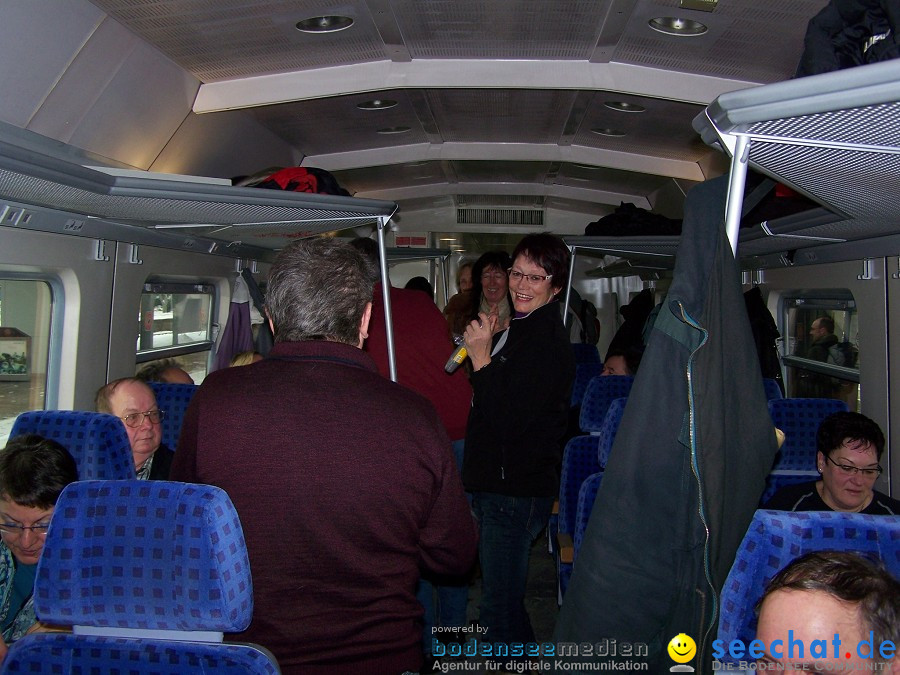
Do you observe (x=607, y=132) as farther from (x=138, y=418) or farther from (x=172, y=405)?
(x=138, y=418)

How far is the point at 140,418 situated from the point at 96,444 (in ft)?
2.17

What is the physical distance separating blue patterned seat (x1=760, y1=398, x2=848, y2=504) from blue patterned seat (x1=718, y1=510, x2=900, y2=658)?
2611mm

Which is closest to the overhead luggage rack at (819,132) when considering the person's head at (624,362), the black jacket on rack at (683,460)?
the black jacket on rack at (683,460)

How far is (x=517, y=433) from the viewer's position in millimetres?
2957

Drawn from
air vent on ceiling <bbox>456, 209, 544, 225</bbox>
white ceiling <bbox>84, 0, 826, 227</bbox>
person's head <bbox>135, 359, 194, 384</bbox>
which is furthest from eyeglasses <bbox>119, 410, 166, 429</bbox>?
air vent on ceiling <bbox>456, 209, 544, 225</bbox>

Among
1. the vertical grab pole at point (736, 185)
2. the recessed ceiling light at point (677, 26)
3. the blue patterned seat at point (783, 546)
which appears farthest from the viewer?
the recessed ceiling light at point (677, 26)

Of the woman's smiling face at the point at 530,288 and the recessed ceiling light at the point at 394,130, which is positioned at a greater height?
the recessed ceiling light at the point at 394,130

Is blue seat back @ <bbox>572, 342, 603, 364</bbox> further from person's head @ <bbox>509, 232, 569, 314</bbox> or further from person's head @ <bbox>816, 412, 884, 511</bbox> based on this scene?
person's head @ <bbox>509, 232, 569, 314</bbox>

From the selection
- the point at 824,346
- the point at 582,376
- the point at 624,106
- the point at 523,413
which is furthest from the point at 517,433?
the point at 582,376

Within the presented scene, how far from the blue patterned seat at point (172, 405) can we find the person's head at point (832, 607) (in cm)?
298

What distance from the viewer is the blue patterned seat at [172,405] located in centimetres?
367

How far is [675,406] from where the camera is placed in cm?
158

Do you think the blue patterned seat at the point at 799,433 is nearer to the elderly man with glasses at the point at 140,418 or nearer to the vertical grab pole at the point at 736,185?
the vertical grab pole at the point at 736,185

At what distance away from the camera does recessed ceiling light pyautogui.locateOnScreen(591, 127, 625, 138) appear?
16.7 feet
